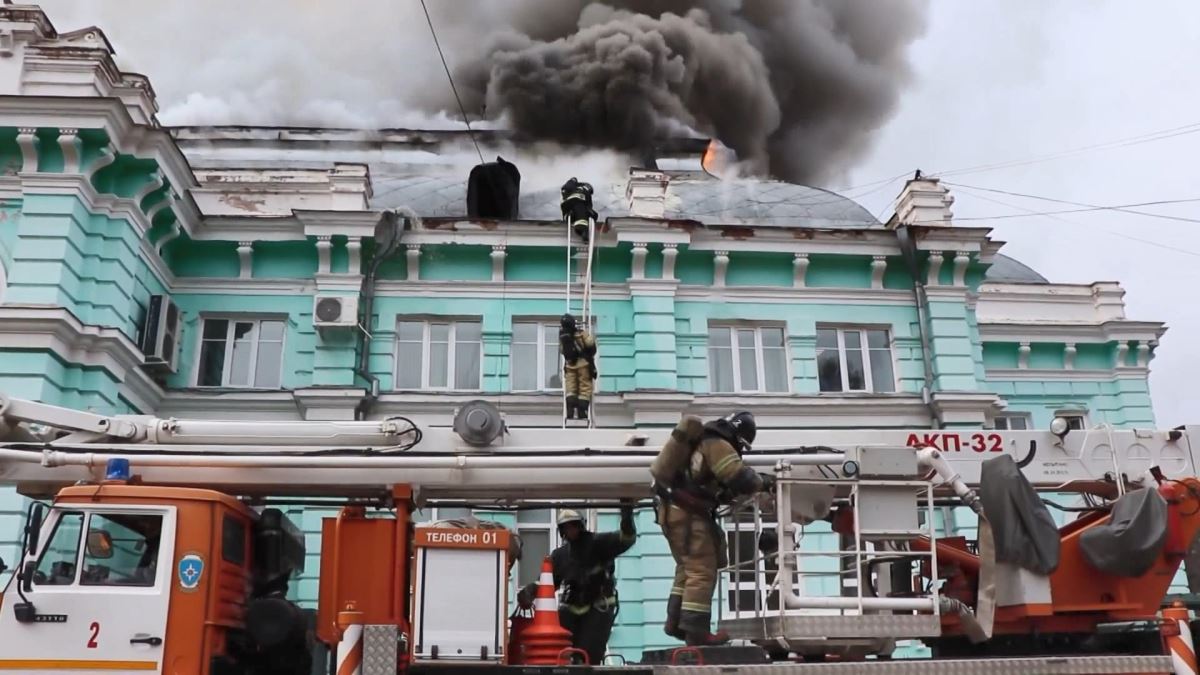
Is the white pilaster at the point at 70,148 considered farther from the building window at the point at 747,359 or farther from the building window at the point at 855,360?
the building window at the point at 855,360

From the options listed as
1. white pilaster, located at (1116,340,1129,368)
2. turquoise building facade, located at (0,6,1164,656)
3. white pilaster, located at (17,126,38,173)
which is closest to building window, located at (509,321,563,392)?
turquoise building facade, located at (0,6,1164,656)

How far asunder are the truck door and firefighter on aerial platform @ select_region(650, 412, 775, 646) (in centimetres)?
370

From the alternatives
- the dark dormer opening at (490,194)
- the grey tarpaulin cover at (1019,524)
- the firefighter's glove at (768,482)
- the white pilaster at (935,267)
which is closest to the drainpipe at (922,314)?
the white pilaster at (935,267)

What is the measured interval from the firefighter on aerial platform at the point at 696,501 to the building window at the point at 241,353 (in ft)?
35.3

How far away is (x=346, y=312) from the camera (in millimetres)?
16109

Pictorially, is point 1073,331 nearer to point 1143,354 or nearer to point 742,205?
point 1143,354

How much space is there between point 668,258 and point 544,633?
9.96 metres

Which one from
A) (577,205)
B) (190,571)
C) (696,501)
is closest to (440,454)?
(190,571)

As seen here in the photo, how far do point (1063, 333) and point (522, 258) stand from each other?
1082 cm

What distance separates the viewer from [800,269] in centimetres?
1742

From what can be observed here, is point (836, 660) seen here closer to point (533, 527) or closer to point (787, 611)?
point (787, 611)

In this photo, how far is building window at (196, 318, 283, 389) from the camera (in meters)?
16.5

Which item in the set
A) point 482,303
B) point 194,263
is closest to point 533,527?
point 482,303

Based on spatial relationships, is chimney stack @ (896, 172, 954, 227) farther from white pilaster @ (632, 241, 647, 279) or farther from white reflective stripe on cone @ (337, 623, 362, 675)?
white reflective stripe on cone @ (337, 623, 362, 675)
